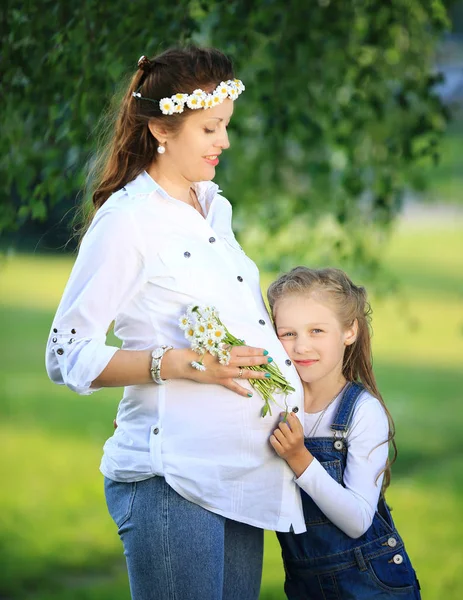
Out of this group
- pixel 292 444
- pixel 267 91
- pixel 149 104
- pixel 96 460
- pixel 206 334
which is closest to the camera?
Answer: pixel 206 334

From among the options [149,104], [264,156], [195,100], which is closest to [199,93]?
[195,100]

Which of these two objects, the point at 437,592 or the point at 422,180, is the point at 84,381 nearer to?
the point at 437,592

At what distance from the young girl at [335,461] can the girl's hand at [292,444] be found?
28 mm

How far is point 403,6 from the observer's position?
16.1 ft

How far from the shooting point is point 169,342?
2.40m

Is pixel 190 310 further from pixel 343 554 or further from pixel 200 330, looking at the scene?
pixel 343 554

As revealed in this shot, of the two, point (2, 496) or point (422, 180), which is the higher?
point (422, 180)

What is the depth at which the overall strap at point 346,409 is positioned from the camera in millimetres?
2639

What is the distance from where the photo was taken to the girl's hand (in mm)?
2449

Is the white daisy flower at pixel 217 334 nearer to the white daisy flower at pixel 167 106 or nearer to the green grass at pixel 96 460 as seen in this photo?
the white daisy flower at pixel 167 106

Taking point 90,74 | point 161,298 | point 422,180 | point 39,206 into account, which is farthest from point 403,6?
point 161,298

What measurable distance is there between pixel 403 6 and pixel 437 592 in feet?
8.76

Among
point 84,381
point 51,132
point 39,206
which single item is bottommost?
point 84,381

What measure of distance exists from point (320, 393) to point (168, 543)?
61 centimetres
